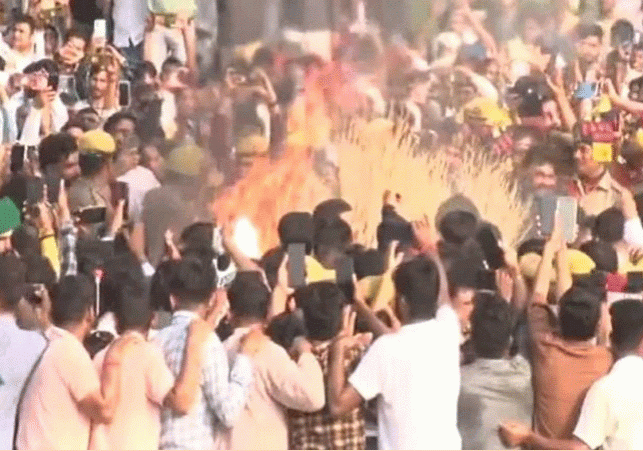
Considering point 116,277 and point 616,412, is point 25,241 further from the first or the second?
point 616,412

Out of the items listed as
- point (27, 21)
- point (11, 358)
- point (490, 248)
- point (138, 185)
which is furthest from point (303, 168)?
point (11, 358)

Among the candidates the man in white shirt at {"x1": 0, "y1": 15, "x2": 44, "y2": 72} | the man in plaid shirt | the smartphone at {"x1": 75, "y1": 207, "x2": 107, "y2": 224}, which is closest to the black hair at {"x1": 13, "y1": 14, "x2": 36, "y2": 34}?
the man in white shirt at {"x1": 0, "y1": 15, "x2": 44, "y2": 72}

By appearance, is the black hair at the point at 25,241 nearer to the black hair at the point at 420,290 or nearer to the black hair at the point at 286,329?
the black hair at the point at 286,329

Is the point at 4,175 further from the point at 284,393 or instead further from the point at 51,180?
the point at 284,393

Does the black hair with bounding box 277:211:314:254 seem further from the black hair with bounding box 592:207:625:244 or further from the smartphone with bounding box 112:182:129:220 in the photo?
the black hair with bounding box 592:207:625:244

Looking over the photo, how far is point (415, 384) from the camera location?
15.1 ft

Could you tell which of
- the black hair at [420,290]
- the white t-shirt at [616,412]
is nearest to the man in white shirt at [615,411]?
the white t-shirt at [616,412]

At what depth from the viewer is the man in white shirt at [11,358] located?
475 centimetres

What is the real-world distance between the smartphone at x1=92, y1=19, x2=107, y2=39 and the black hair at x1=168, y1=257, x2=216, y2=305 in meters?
0.85

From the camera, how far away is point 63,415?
15.3ft

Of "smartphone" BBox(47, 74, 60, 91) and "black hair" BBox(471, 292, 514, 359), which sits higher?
"smartphone" BBox(47, 74, 60, 91)

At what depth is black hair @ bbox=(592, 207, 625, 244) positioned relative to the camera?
5176mm

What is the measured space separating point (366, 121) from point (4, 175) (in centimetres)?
111

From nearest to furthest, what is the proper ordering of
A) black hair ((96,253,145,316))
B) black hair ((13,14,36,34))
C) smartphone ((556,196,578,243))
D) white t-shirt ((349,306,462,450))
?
white t-shirt ((349,306,462,450)) < black hair ((96,253,145,316)) < smartphone ((556,196,578,243)) < black hair ((13,14,36,34))
